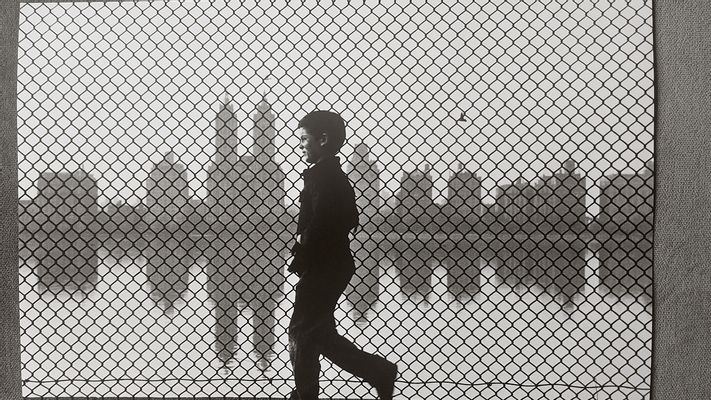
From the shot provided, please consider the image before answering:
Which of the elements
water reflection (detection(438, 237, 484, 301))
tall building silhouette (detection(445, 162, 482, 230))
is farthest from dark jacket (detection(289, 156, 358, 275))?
water reflection (detection(438, 237, 484, 301))

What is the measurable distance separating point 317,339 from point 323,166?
849mm

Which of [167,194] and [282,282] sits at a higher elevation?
[167,194]

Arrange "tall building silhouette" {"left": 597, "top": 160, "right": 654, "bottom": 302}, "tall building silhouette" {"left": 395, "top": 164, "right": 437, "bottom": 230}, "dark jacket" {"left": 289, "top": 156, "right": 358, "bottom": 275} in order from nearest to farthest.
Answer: "dark jacket" {"left": 289, "top": 156, "right": 358, "bottom": 275} → "tall building silhouette" {"left": 597, "top": 160, "right": 654, "bottom": 302} → "tall building silhouette" {"left": 395, "top": 164, "right": 437, "bottom": 230}

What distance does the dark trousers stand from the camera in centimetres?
258

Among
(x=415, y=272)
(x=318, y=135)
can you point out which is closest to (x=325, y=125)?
(x=318, y=135)

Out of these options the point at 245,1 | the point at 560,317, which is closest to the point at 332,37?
the point at 245,1

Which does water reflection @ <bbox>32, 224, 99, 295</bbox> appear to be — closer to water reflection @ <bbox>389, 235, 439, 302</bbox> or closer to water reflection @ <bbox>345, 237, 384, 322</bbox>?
water reflection @ <bbox>345, 237, 384, 322</bbox>

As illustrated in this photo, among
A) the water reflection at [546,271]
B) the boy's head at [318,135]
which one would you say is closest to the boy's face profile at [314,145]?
the boy's head at [318,135]

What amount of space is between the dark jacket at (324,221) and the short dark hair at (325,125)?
0.44ft

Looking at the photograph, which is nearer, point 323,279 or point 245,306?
point 323,279

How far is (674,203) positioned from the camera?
2.78m

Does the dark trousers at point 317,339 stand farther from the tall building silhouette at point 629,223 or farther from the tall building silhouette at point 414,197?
the tall building silhouette at point 629,223

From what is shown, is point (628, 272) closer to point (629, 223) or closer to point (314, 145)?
point (314, 145)

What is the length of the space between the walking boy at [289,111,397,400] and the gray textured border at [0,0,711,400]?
149 centimetres
